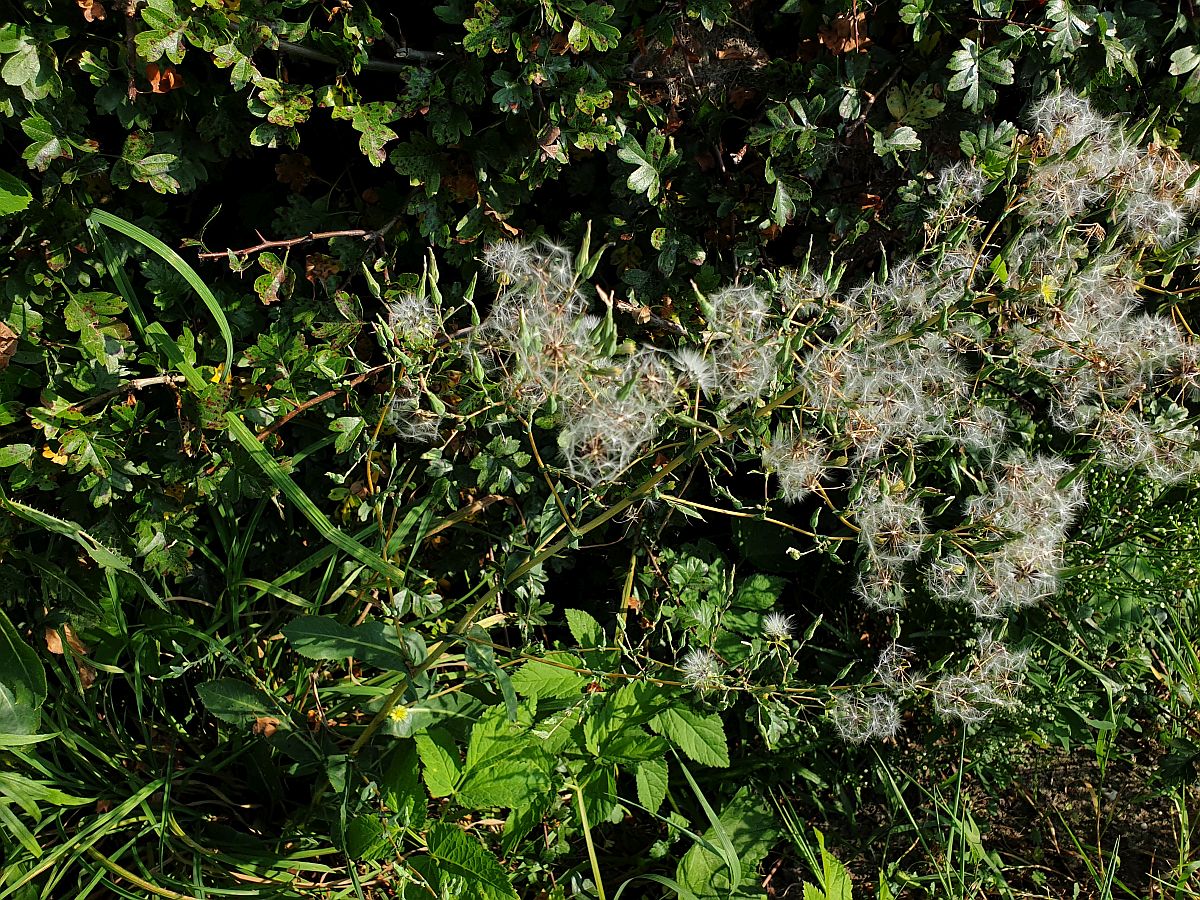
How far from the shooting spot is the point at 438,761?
197cm

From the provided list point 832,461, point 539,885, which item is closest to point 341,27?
point 832,461

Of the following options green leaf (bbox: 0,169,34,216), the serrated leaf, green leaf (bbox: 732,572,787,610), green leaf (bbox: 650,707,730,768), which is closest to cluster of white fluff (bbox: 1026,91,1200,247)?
green leaf (bbox: 732,572,787,610)

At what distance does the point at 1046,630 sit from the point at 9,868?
2.43 m

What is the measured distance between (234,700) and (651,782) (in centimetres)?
90

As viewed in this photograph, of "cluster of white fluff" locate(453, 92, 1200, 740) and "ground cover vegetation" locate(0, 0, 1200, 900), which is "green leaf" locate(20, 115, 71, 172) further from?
"cluster of white fluff" locate(453, 92, 1200, 740)

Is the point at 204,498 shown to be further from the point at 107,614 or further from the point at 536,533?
the point at 536,533

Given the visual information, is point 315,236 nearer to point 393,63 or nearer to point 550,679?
point 393,63

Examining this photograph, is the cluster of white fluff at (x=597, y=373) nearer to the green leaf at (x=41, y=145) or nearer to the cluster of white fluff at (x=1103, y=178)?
the cluster of white fluff at (x=1103, y=178)

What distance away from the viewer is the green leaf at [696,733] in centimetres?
216

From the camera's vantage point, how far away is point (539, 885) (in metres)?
2.29

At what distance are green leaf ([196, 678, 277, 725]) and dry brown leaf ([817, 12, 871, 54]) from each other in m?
1.87

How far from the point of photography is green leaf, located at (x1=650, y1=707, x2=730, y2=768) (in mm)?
2158

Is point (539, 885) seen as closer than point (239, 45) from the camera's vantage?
No

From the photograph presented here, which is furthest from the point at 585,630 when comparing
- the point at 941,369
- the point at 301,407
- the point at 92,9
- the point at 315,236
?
the point at 92,9
